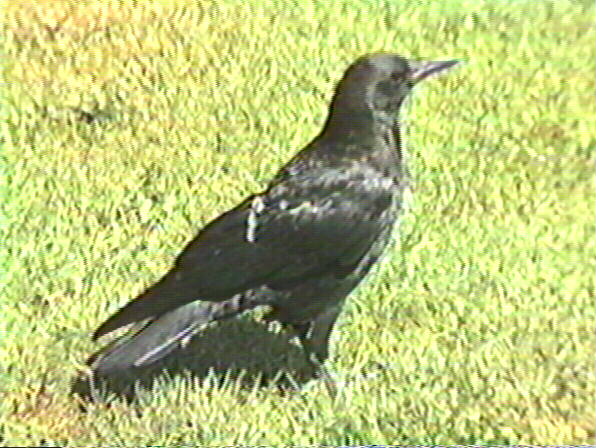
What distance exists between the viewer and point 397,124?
2.65 meters

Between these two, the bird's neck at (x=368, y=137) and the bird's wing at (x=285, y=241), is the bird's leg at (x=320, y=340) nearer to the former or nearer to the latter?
the bird's wing at (x=285, y=241)

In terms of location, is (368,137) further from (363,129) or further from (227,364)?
(227,364)

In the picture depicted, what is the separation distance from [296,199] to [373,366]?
0.34m

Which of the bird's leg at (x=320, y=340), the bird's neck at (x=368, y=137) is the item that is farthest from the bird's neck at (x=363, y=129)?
the bird's leg at (x=320, y=340)

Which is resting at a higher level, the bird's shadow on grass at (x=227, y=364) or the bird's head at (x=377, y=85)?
the bird's head at (x=377, y=85)

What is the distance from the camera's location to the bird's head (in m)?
2.63

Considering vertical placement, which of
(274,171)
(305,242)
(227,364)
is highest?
(274,171)

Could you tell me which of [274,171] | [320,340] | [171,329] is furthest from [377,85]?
[171,329]

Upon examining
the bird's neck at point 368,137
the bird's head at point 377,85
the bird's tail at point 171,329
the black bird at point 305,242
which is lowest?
the bird's tail at point 171,329

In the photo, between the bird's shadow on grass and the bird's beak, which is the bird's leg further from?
the bird's beak

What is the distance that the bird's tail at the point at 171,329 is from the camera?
103 inches

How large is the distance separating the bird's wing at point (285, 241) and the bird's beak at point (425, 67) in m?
0.21

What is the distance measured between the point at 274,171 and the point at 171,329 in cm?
35

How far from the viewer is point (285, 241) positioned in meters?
2.60
